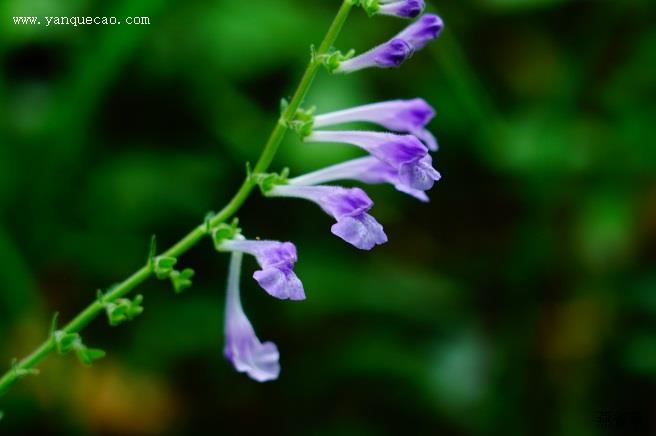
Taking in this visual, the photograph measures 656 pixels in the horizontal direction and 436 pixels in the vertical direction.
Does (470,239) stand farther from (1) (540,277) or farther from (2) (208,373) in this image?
(2) (208,373)

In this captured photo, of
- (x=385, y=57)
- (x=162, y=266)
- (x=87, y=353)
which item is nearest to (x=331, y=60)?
(x=385, y=57)

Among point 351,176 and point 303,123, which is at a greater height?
point 303,123

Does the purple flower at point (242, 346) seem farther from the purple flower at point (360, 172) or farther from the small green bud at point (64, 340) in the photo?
the small green bud at point (64, 340)

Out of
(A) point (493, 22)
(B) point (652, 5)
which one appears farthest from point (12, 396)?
(B) point (652, 5)

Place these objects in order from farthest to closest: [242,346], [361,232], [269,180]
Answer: [242,346]
[269,180]
[361,232]

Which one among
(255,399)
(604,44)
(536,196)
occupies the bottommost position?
(255,399)

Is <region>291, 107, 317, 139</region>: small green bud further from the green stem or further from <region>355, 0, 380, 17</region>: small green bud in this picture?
<region>355, 0, 380, 17</region>: small green bud

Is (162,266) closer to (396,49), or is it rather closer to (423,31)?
(396,49)
